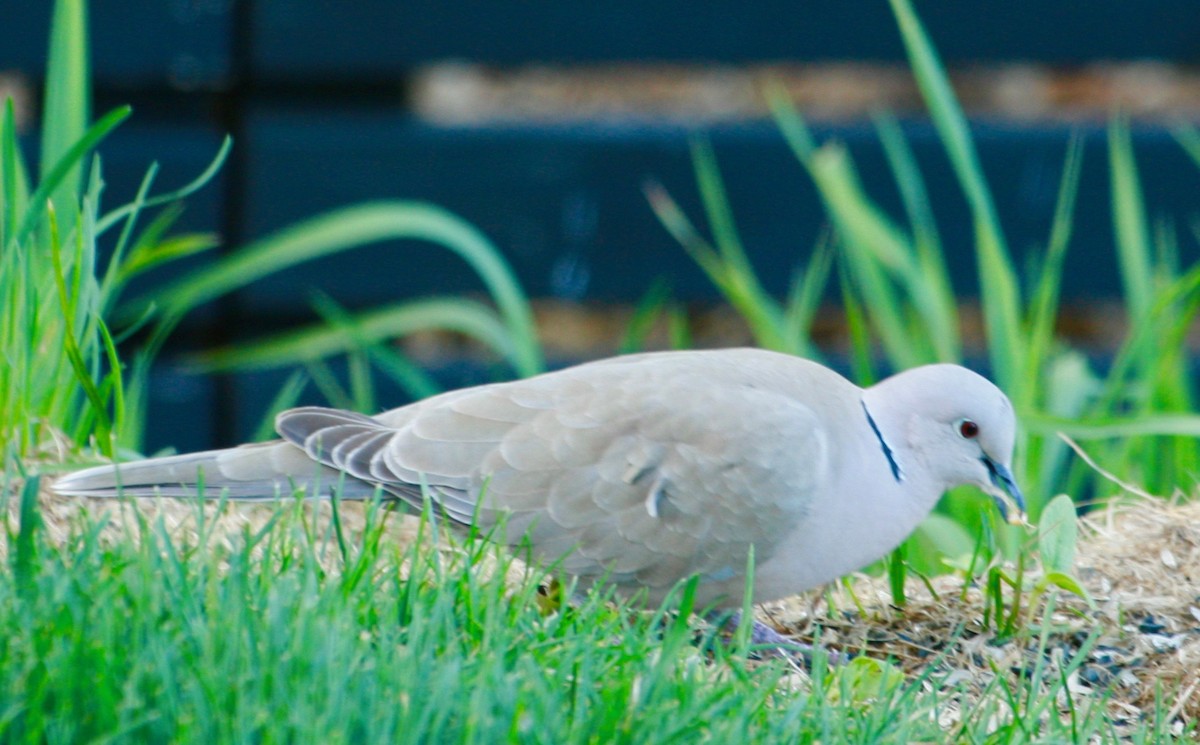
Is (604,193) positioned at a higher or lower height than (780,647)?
higher

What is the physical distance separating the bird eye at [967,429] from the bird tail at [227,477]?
3.13 ft

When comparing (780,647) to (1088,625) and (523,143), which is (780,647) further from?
(523,143)

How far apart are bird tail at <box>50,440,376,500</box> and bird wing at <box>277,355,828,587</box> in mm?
51

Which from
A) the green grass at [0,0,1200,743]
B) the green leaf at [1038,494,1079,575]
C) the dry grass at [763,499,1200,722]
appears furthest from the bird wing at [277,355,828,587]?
the green leaf at [1038,494,1079,575]

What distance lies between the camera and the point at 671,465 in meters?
2.11

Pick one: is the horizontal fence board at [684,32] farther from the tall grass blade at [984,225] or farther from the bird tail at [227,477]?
the bird tail at [227,477]

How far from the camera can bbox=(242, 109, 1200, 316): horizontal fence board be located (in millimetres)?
4371

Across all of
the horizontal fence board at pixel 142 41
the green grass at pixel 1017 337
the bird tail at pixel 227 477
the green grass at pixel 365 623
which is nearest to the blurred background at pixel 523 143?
the horizontal fence board at pixel 142 41

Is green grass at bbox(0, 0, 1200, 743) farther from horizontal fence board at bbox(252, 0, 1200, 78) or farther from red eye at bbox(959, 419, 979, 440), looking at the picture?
horizontal fence board at bbox(252, 0, 1200, 78)

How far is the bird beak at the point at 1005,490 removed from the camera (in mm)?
2244

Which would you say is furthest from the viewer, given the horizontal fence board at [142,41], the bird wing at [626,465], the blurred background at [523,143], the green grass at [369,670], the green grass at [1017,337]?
the blurred background at [523,143]

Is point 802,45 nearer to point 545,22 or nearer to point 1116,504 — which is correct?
point 545,22

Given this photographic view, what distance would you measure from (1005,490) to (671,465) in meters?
0.59

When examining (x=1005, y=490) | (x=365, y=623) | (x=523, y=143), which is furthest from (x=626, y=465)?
(x=523, y=143)
